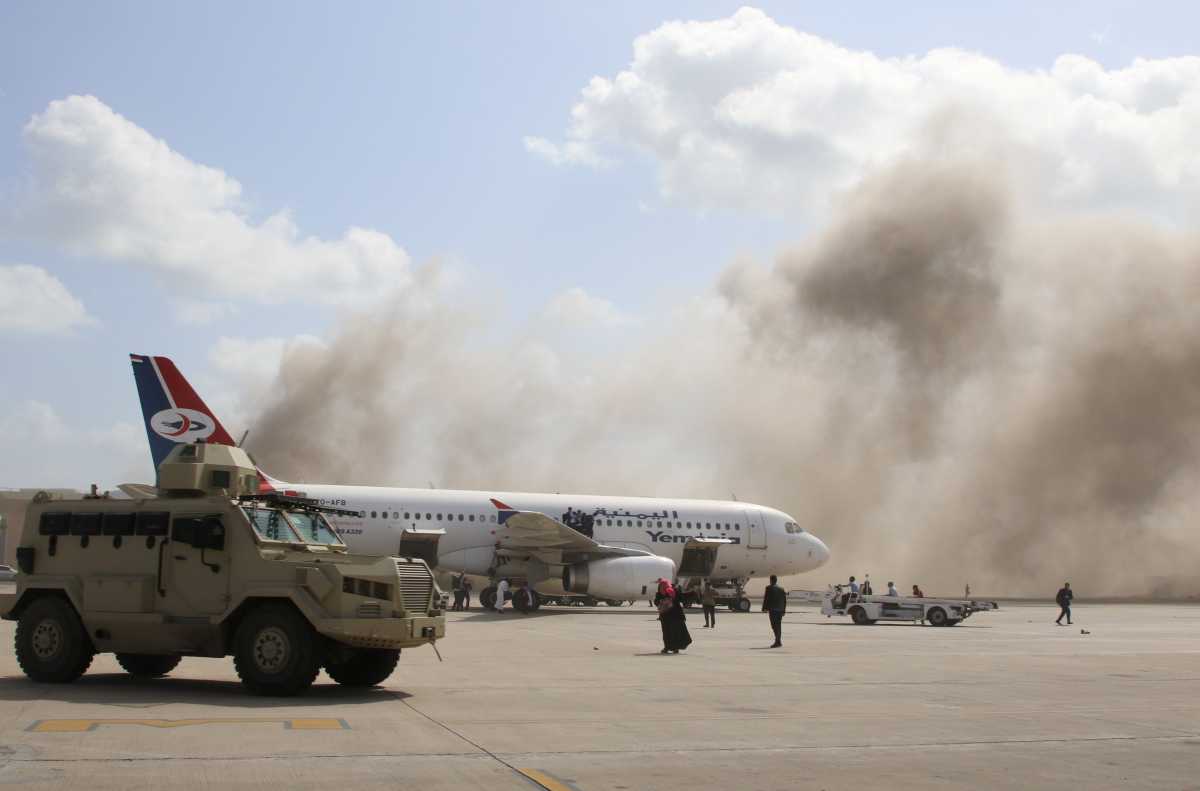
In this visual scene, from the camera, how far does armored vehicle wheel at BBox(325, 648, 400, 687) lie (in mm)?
14258

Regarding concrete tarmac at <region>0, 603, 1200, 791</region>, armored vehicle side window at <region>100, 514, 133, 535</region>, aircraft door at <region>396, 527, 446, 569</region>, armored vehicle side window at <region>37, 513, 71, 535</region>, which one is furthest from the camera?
aircraft door at <region>396, 527, 446, 569</region>

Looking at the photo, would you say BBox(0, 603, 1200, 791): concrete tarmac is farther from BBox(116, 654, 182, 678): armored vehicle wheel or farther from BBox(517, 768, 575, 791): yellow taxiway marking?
BBox(116, 654, 182, 678): armored vehicle wheel

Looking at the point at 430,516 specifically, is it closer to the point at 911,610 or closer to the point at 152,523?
the point at 911,610

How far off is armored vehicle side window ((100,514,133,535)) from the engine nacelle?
21967mm

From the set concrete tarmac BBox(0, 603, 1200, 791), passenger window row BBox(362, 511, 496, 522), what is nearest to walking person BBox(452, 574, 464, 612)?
passenger window row BBox(362, 511, 496, 522)

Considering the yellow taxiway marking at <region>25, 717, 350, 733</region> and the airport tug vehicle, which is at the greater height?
the airport tug vehicle

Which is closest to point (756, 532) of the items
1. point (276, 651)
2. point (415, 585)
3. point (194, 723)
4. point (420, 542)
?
point (420, 542)

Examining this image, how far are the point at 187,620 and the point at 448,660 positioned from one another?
6147 millimetres

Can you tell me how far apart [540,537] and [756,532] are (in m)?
8.64

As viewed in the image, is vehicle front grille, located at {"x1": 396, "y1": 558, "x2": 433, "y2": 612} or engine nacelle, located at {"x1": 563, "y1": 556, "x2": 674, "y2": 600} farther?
engine nacelle, located at {"x1": 563, "y1": 556, "x2": 674, "y2": 600}

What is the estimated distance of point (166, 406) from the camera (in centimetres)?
3456

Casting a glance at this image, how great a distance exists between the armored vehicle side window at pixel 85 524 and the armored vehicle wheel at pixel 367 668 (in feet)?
10.5

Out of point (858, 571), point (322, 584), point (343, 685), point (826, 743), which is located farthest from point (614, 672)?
point (858, 571)

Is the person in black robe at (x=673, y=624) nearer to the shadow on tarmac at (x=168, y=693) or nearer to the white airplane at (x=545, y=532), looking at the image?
the shadow on tarmac at (x=168, y=693)
